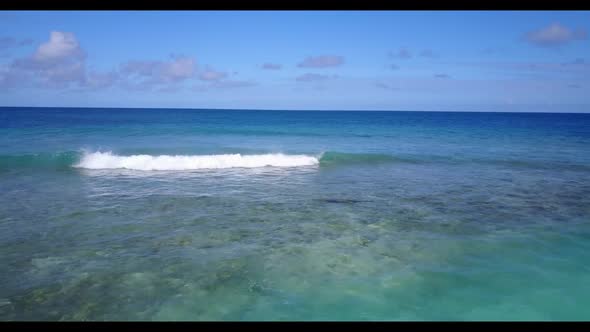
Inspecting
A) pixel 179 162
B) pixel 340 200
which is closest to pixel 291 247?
pixel 340 200

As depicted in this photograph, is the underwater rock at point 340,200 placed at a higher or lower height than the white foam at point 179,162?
lower

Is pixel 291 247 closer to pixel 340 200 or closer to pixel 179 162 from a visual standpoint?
pixel 340 200

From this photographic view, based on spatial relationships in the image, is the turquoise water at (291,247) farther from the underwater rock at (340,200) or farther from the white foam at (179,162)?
the white foam at (179,162)

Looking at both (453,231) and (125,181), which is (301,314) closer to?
(453,231)

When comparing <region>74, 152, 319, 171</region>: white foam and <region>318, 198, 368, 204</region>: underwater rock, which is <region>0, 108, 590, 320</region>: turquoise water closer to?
<region>318, 198, 368, 204</region>: underwater rock

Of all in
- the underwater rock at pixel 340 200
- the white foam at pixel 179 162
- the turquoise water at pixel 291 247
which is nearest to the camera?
the turquoise water at pixel 291 247

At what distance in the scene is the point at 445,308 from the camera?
626cm

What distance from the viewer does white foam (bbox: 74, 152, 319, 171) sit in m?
20.3

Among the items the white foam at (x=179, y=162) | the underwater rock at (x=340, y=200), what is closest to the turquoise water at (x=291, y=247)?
the underwater rock at (x=340, y=200)

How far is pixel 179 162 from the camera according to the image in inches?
840

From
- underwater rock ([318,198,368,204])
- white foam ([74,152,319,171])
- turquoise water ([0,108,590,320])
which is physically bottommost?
turquoise water ([0,108,590,320])

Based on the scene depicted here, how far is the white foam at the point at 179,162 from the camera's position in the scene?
20.3 metres

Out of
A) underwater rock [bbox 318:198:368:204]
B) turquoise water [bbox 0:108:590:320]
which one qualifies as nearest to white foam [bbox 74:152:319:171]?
turquoise water [bbox 0:108:590:320]
